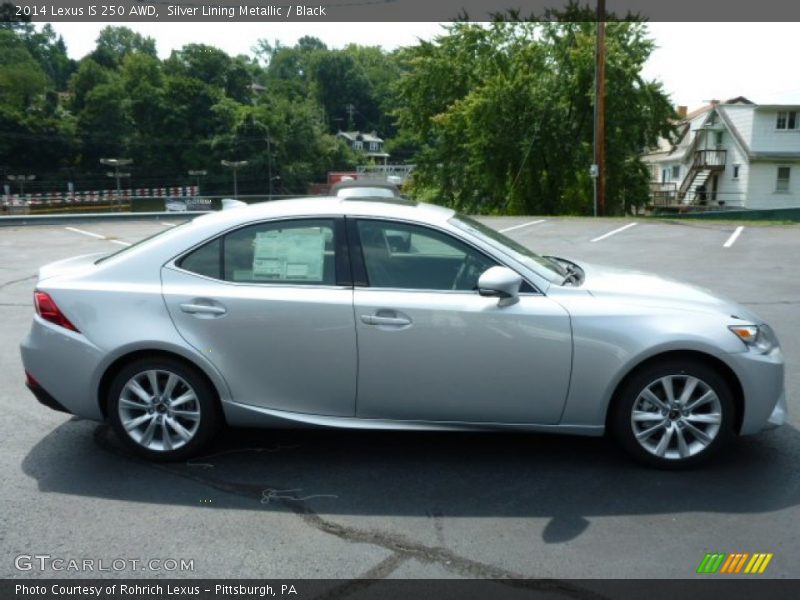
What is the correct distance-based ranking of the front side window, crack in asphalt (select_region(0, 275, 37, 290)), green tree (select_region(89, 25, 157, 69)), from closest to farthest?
the front side window
crack in asphalt (select_region(0, 275, 37, 290))
green tree (select_region(89, 25, 157, 69))

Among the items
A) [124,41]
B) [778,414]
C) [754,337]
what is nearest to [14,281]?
[754,337]

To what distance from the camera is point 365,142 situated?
112m

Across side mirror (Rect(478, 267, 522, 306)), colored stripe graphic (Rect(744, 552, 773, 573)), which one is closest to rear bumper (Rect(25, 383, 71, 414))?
side mirror (Rect(478, 267, 522, 306))

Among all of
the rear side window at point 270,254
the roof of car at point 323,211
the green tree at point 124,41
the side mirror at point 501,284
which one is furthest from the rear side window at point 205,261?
the green tree at point 124,41

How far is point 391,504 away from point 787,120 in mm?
48459

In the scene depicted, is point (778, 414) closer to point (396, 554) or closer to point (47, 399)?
point (396, 554)

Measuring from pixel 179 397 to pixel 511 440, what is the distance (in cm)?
208

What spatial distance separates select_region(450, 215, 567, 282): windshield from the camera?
A: 437cm

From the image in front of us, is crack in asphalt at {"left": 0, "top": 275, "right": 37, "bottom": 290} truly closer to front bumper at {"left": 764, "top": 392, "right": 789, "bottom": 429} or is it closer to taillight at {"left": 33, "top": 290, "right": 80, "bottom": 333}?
taillight at {"left": 33, "top": 290, "right": 80, "bottom": 333}

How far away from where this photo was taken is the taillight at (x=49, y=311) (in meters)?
4.30

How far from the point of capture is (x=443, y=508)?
3816 mm

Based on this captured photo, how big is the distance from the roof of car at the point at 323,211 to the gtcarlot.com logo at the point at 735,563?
230 cm

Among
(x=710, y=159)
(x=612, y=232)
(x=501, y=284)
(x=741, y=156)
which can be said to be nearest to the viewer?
(x=501, y=284)

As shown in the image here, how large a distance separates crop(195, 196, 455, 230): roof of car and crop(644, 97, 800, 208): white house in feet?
122
